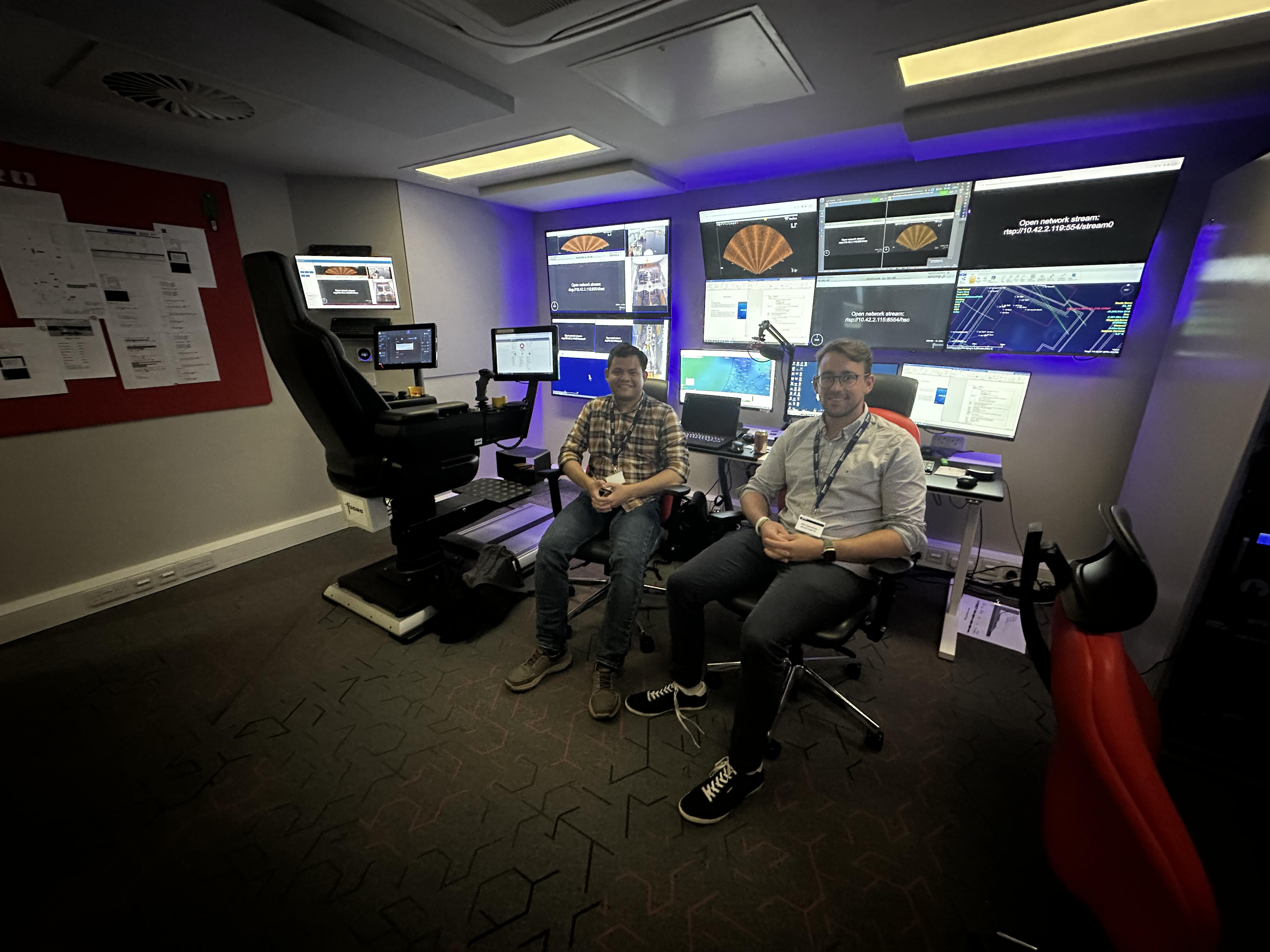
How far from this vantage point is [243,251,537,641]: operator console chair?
6.21 ft

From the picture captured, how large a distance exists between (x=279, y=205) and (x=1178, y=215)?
15.8 feet

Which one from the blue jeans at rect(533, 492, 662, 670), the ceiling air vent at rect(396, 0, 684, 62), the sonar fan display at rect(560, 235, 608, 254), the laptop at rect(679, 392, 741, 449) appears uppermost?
the ceiling air vent at rect(396, 0, 684, 62)

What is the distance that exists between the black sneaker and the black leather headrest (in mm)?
1095

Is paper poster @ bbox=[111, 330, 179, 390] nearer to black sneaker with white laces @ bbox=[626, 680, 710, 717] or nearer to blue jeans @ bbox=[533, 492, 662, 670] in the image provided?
blue jeans @ bbox=[533, 492, 662, 670]

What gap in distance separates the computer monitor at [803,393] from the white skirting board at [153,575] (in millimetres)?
3330

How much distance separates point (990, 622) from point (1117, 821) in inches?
84.8

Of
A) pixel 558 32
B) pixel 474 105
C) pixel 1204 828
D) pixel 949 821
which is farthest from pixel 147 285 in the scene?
pixel 1204 828

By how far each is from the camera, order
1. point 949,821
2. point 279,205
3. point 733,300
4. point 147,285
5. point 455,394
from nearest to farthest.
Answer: point 949,821, point 147,285, point 279,205, point 733,300, point 455,394

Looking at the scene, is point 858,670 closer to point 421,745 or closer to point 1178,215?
point 421,745

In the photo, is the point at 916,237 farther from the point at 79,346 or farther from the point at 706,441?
the point at 79,346

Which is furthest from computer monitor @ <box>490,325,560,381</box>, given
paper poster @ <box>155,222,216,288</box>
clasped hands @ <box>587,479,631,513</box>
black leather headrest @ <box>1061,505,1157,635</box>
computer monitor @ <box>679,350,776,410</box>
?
black leather headrest @ <box>1061,505,1157,635</box>

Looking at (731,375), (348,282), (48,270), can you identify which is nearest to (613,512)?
(731,375)

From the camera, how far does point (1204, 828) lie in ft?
5.19

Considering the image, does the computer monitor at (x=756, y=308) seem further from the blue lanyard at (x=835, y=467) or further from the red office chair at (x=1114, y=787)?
the red office chair at (x=1114, y=787)
